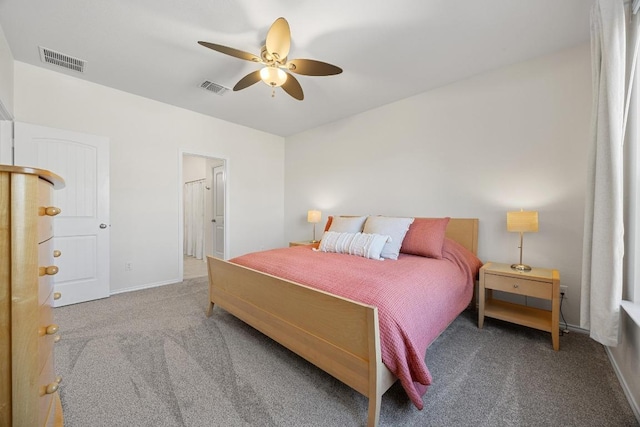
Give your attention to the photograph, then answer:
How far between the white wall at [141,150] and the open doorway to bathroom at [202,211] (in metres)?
0.84

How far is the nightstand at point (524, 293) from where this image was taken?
1.99 meters

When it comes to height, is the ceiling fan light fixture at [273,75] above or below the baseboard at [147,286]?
above

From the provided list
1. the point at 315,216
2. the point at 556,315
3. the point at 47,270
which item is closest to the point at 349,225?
the point at 315,216

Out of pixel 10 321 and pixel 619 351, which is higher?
pixel 10 321

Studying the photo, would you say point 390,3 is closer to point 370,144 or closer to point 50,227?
point 370,144

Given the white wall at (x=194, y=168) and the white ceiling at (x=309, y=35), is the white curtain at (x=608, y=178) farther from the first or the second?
the white wall at (x=194, y=168)

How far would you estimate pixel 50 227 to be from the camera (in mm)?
1073

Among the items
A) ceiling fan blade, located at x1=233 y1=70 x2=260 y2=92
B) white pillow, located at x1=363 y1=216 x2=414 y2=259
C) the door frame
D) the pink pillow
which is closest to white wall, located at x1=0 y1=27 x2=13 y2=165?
the door frame

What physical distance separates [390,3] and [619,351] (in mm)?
2820

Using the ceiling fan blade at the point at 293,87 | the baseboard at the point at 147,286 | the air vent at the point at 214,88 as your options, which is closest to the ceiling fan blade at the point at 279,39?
the ceiling fan blade at the point at 293,87

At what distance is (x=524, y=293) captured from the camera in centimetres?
211

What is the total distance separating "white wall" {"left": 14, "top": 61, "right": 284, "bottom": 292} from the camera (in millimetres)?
2848

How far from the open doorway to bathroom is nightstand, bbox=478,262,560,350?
13.9 feet

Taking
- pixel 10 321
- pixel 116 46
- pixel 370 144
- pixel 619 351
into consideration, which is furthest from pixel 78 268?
pixel 619 351
